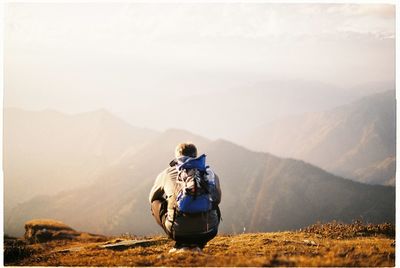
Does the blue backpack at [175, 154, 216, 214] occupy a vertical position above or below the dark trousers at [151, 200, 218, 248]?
above

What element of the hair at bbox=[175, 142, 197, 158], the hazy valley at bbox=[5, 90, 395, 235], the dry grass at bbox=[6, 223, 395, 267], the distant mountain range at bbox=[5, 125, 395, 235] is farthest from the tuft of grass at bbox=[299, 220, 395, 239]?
the distant mountain range at bbox=[5, 125, 395, 235]

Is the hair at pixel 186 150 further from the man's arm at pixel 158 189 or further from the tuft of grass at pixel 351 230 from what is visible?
the tuft of grass at pixel 351 230

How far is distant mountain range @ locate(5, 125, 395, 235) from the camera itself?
285ft

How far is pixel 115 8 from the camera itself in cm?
1549

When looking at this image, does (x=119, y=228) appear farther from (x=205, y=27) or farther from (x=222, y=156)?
(x=205, y=27)

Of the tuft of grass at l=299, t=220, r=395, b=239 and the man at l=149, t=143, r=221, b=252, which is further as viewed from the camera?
the tuft of grass at l=299, t=220, r=395, b=239

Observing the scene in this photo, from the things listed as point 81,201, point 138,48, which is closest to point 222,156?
point 81,201

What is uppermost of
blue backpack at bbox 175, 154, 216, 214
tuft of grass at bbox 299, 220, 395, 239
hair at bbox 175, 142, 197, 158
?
hair at bbox 175, 142, 197, 158

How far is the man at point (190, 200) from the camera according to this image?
7.36 meters

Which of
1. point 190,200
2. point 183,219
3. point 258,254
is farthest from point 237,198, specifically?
point 190,200

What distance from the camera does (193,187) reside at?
722 cm

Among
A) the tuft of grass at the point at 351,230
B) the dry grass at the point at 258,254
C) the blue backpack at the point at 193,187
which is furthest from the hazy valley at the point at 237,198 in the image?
the blue backpack at the point at 193,187

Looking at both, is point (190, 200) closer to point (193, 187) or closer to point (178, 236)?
point (193, 187)

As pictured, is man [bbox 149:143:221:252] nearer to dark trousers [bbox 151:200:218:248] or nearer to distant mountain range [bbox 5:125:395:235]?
dark trousers [bbox 151:200:218:248]
